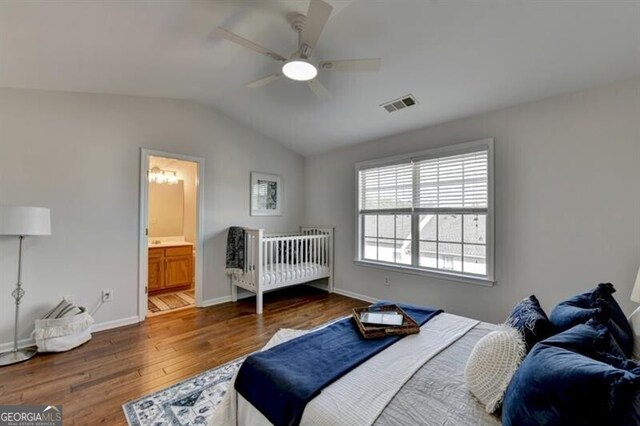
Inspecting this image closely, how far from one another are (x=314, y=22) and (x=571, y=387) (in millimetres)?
2111

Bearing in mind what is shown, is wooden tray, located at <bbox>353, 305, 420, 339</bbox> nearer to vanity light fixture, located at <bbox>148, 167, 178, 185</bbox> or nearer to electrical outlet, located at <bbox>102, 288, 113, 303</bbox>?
electrical outlet, located at <bbox>102, 288, 113, 303</bbox>

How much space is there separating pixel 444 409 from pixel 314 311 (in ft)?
9.41

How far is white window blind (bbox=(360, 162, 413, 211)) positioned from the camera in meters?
3.86

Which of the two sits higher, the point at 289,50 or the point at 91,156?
the point at 289,50

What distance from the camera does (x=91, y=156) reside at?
3162 millimetres

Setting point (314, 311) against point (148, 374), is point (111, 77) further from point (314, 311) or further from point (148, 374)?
point (314, 311)

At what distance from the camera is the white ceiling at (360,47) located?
6.49ft

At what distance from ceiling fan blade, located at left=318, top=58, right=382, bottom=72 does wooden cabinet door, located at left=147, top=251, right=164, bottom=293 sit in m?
4.06

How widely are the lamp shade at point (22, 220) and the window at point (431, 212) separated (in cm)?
363

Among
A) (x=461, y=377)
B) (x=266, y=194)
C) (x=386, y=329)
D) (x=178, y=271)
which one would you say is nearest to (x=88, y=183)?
(x=178, y=271)

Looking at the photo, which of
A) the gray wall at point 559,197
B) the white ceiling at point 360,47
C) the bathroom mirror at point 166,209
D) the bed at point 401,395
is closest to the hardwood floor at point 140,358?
the bed at point 401,395

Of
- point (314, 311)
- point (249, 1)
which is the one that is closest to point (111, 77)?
point (249, 1)

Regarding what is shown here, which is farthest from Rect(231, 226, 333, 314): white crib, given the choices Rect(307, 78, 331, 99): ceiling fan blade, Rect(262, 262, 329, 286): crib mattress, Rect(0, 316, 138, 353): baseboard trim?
Rect(307, 78, 331, 99): ceiling fan blade

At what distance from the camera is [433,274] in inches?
140
